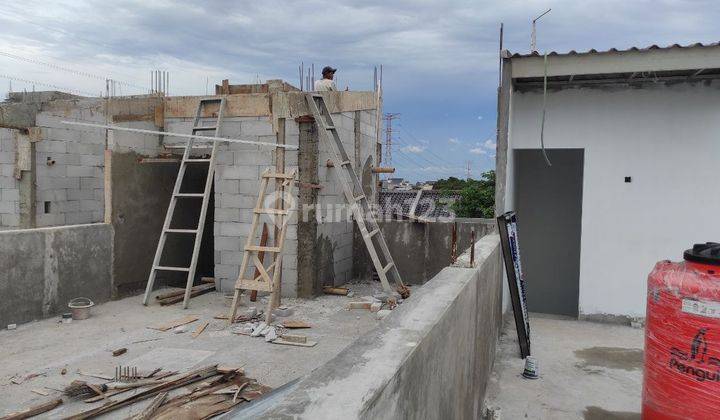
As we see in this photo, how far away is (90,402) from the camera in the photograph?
4.17 m

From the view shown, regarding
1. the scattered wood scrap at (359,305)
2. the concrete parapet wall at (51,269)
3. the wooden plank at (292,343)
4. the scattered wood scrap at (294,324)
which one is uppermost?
the concrete parapet wall at (51,269)

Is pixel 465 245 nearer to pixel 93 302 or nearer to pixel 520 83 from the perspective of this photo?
pixel 520 83

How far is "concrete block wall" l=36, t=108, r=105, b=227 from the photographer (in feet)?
27.5

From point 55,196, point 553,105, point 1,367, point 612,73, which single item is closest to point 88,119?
point 55,196

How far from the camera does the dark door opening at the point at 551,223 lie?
26.2 feet

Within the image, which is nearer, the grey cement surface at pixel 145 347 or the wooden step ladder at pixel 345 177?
the grey cement surface at pixel 145 347

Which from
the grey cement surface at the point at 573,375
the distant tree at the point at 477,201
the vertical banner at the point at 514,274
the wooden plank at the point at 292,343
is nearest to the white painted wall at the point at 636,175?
the grey cement surface at the point at 573,375

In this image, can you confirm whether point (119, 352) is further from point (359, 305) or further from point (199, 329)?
point (359, 305)

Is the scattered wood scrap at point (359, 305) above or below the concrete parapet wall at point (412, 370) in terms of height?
below

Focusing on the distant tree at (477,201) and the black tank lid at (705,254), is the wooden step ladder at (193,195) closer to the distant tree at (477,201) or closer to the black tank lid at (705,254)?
the black tank lid at (705,254)

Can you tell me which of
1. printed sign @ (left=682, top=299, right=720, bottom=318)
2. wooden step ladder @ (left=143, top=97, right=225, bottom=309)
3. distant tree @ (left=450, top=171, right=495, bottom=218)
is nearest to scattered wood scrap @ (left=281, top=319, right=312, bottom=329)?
wooden step ladder @ (left=143, top=97, right=225, bottom=309)

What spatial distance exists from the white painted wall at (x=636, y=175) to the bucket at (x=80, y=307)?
5.88 metres

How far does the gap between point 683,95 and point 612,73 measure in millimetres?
1004

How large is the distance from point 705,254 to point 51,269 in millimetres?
7243
